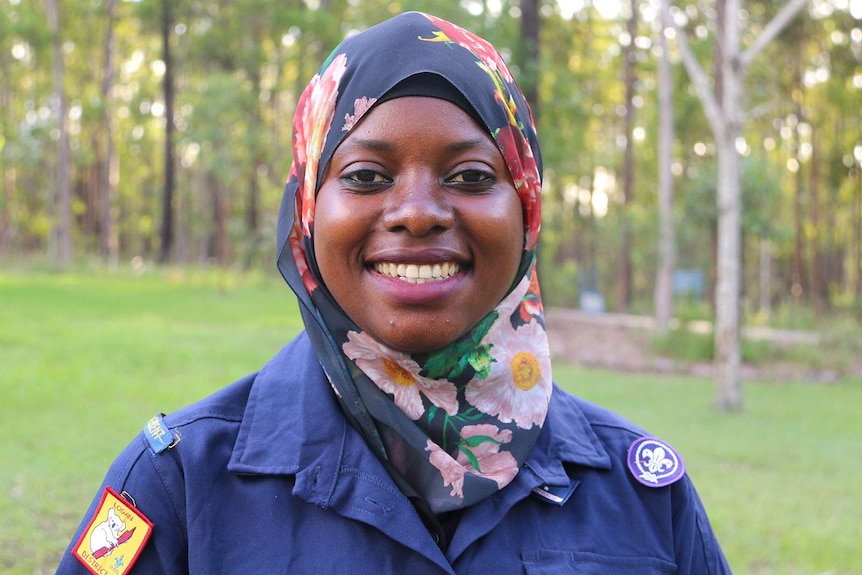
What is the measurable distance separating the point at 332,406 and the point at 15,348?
791 cm

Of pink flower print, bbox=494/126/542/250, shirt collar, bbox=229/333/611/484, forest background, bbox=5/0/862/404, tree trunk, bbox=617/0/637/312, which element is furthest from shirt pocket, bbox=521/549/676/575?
tree trunk, bbox=617/0/637/312

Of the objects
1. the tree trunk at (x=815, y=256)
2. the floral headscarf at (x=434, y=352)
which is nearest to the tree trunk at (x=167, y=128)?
the tree trunk at (x=815, y=256)

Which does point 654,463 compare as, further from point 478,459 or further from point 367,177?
point 367,177

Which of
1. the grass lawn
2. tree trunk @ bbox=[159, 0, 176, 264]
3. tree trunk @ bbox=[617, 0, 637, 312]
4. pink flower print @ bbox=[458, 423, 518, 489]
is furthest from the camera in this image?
Answer: tree trunk @ bbox=[617, 0, 637, 312]

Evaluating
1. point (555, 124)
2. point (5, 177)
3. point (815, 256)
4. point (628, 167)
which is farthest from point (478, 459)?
point (5, 177)

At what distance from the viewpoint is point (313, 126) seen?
169 cm

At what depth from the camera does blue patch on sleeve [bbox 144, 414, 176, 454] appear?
1455mm

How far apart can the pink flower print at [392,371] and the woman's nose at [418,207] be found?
0.72ft

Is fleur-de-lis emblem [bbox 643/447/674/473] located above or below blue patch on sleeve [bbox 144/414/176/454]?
below

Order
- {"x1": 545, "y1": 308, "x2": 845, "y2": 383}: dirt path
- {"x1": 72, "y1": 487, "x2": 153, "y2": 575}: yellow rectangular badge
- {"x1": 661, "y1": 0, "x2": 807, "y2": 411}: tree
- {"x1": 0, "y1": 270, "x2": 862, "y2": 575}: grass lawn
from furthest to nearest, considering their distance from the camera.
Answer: {"x1": 545, "y1": 308, "x2": 845, "y2": 383}: dirt path
{"x1": 661, "y1": 0, "x2": 807, "y2": 411}: tree
{"x1": 0, "y1": 270, "x2": 862, "y2": 575}: grass lawn
{"x1": 72, "y1": 487, "x2": 153, "y2": 575}: yellow rectangular badge

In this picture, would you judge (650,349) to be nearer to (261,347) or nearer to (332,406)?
(261,347)

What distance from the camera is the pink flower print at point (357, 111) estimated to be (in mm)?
1529

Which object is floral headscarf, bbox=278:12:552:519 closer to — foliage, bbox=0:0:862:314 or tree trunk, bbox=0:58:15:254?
foliage, bbox=0:0:862:314

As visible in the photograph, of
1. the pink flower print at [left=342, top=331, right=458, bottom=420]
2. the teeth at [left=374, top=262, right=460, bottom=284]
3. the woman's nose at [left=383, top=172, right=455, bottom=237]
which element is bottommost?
the pink flower print at [left=342, top=331, right=458, bottom=420]
